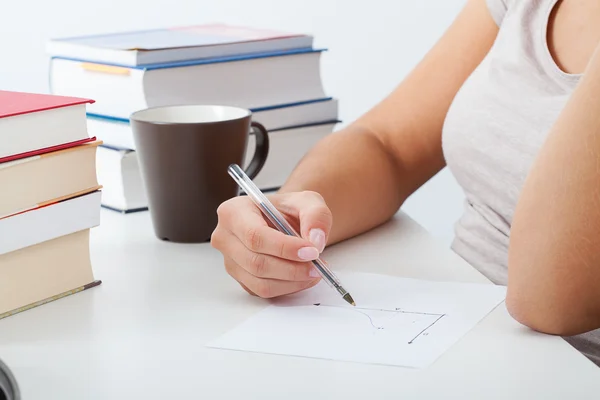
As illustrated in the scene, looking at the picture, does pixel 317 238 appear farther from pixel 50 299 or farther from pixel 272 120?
pixel 272 120

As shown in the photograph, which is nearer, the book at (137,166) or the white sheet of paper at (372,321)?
the white sheet of paper at (372,321)

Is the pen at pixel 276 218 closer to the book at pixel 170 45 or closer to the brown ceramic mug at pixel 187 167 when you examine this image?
the brown ceramic mug at pixel 187 167

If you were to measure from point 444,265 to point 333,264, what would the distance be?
0.35ft

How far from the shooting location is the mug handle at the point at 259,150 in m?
0.97

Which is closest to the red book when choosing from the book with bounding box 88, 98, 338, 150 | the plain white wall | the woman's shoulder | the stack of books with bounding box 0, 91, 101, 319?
the stack of books with bounding box 0, 91, 101, 319

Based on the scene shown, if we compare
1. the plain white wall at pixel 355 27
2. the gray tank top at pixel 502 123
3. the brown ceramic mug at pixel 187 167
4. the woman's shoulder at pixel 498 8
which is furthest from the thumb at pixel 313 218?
the plain white wall at pixel 355 27

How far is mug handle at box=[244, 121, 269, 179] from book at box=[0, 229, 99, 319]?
0.27 m

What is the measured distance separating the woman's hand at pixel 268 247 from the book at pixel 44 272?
0.12 meters

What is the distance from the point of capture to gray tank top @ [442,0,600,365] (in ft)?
2.81

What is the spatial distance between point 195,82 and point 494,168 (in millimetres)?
375

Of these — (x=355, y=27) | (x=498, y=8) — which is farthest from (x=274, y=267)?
(x=355, y=27)

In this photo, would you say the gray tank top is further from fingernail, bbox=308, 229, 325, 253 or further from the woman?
fingernail, bbox=308, 229, 325, 253

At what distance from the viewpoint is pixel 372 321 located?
2.13 feet

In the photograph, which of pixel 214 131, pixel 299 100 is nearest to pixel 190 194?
pixel 214 131
